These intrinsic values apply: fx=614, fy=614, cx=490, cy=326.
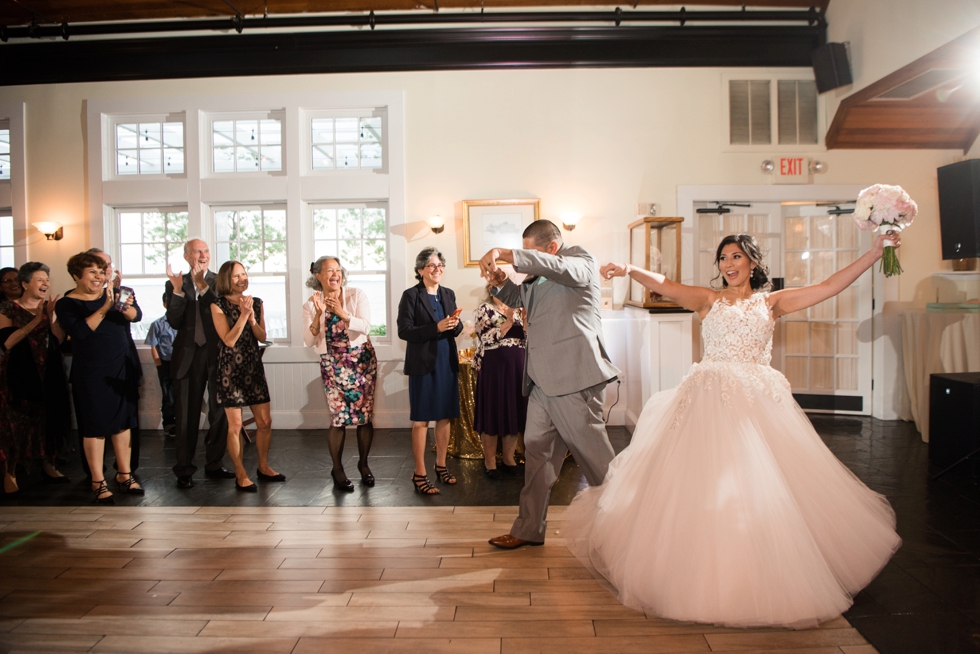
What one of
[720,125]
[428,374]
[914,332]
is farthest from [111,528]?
[914,332]

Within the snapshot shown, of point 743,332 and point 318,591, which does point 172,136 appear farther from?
point 743,332

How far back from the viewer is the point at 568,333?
3.06 metres

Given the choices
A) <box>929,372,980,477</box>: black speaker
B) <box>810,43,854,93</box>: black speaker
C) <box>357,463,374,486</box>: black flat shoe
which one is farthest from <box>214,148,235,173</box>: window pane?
<box>929,372,980,477</box>: black speaker

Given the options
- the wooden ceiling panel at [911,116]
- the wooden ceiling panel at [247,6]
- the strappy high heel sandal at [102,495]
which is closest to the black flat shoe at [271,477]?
the strappy high heel sandal at [102,495]

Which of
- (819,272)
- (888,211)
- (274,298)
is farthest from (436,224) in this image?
(888,211)

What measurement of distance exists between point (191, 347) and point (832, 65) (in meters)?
6.34

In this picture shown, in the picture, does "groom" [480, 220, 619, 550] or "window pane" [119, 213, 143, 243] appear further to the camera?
"window pane" [119, 213, 143, 243]

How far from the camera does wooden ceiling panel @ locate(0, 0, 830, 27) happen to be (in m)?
6.12

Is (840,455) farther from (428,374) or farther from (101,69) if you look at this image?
(101,69)

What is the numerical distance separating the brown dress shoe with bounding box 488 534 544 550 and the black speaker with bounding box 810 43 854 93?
5475mm

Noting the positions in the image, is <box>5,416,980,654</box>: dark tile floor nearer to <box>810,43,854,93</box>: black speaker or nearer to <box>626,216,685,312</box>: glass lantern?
<box>626,216,685,312</box>: glass lantern

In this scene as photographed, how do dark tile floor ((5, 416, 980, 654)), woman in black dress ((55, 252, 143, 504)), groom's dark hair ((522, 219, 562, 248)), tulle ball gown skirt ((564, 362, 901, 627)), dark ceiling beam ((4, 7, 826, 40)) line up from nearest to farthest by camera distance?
tulle ball gown skirt ((564, 362, 901, 627)), dark tile floor ((5, 416, 980, 654)), groom's dark hair ((522, 219, 562, 248)), woman in black dress ((55, 252, 143, 504)), dark ceiling beam ((4, 7, 826, 40))

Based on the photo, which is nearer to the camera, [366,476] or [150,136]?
[366,476]

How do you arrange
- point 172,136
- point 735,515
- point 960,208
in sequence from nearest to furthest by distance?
1. point 735,515
2. point 960,208
3. point 172,136
